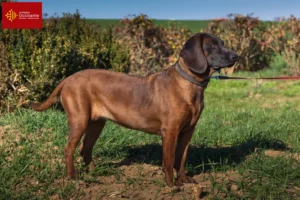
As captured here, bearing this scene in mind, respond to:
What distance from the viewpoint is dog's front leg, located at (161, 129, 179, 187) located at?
177 inches

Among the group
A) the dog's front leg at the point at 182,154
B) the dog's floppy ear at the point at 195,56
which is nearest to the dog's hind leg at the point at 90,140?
the dog's front leg at the point at 182,154

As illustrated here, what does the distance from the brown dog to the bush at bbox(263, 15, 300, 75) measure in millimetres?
9463

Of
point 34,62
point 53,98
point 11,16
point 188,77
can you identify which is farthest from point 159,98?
point 11,16

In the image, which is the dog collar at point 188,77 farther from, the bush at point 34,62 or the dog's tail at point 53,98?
the bush at point 34,62

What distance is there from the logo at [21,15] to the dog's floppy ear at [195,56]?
15.3ft

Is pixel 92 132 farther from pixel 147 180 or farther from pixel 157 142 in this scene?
pixel 157 142

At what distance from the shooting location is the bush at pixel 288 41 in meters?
13.4

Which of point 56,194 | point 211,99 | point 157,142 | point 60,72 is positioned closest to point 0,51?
point 60,72

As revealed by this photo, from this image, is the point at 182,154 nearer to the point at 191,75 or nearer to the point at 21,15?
the point at 191,75

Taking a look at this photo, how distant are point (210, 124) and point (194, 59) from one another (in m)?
3.14

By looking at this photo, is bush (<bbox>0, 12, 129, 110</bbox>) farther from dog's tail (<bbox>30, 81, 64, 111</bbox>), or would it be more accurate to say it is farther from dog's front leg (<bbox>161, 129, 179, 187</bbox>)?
dog's front leg (<bbox>161, 129, 179, 187</bbox>)

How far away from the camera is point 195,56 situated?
4422 mm

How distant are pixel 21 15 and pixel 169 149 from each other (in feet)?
17.9

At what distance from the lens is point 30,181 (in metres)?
4.74
